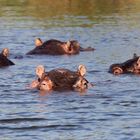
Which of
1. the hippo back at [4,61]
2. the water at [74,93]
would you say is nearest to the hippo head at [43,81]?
the water at [74,93]

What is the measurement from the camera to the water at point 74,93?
1231 centimetres

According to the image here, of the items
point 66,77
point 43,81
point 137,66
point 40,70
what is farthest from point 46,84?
point 137,66

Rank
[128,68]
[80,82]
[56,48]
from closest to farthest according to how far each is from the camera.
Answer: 1. [80,82]
2. [128,68]
3. [56,48]

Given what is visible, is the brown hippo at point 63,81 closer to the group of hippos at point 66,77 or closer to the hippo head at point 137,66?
the group of hippos at point 66,77

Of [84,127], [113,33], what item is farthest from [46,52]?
[84,127]

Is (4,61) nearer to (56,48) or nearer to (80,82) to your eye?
(56,48)

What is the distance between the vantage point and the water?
12312 millimetres

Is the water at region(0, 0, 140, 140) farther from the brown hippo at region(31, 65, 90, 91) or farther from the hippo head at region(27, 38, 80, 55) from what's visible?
the hippo head at region(27, 38, 80, 55)

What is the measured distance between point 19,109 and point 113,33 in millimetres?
15042

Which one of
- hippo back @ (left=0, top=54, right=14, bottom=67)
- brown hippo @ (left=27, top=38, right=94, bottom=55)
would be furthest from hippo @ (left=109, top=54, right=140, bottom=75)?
brown hippo @ (left=27, top=38, right=94, bottom=55)

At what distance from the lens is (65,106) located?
46.8ft

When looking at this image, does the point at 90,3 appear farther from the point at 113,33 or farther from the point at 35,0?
the point at 113,33

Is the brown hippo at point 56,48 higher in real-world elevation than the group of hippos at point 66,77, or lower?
higher

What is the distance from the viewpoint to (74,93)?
1557 cm
